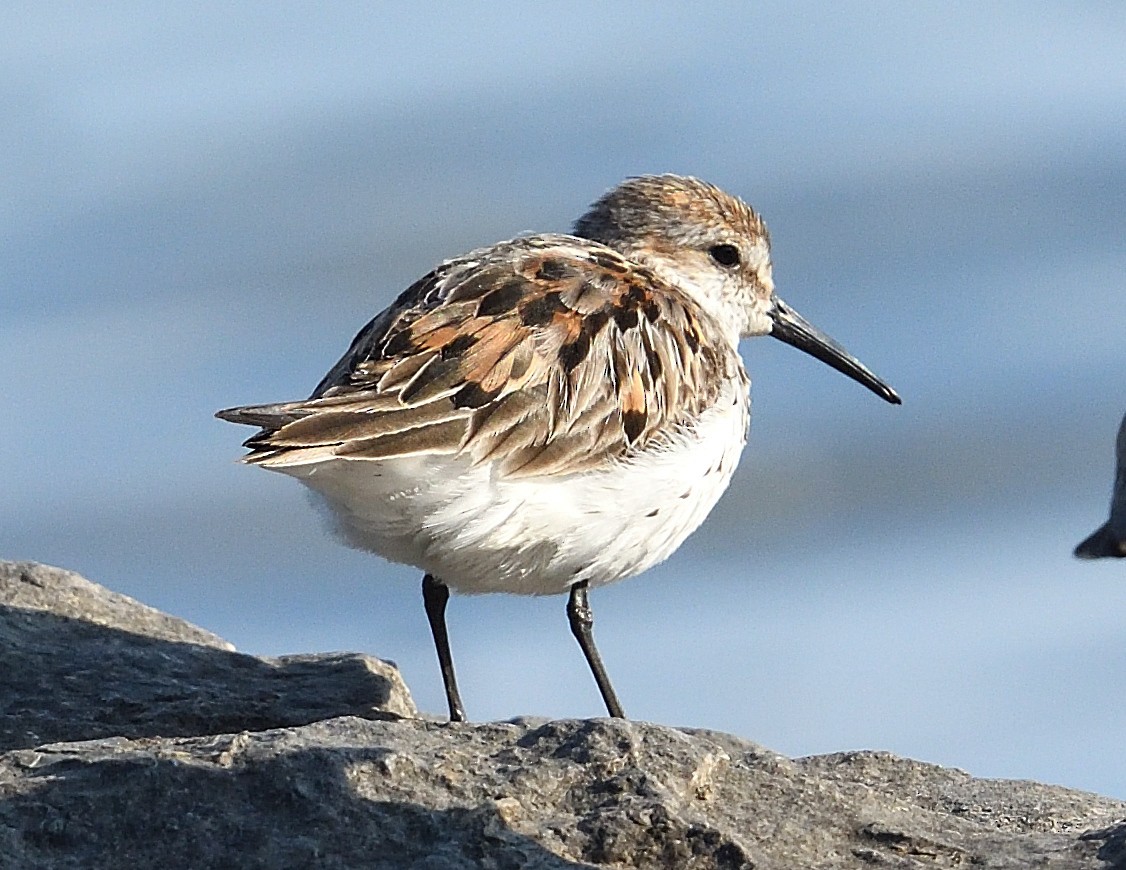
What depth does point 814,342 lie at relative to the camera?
838 centimetres

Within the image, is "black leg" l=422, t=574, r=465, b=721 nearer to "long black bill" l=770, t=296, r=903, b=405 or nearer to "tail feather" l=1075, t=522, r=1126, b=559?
"long black bill" l=770, t=296, r=903, b=405

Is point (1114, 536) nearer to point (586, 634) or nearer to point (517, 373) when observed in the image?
point (517, 373)

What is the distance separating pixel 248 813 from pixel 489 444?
1977 millimetres

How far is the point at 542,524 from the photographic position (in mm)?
6129

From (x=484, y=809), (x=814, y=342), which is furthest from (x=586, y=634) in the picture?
(x=484, y=809)

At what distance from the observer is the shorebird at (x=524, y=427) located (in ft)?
19.1

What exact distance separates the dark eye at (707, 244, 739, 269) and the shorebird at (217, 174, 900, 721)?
0.57 meters

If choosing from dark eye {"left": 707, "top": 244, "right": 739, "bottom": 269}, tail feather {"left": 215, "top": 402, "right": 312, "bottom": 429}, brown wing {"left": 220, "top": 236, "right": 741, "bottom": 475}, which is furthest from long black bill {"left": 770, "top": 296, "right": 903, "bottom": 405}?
tail feather {"left": 215, "top": 402, "right": 312, "bottom": 429}

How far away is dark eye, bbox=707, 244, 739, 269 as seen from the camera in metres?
7.75

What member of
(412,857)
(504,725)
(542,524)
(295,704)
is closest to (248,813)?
(412,857)

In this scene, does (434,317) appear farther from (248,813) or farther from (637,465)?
(248,813)

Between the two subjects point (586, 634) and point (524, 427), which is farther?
point (586, 634)

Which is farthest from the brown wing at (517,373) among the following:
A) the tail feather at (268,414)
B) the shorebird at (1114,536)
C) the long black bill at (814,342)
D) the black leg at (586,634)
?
the shorebird at (1114,536)

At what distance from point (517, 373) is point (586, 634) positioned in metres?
1.14
